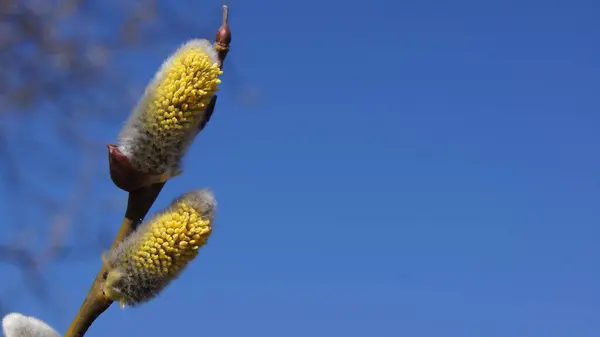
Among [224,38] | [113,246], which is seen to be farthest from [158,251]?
[224,38]

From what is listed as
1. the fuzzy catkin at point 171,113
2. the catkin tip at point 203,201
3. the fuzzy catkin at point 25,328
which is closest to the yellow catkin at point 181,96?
the fuzzy catkin at point 171,113

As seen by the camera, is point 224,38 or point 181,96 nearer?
point 181,96

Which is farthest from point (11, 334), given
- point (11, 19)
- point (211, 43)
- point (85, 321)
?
point (11, 19)

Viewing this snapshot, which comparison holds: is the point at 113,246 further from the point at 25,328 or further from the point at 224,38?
the point at 224,38

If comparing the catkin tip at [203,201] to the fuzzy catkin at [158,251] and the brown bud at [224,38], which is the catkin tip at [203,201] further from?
the brown bud at [224,38]

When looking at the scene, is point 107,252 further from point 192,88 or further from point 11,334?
point 192,88

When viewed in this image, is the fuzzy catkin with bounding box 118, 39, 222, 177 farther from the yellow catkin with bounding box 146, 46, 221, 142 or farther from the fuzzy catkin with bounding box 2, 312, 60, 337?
the fuzzy catkin with bounding box 2, 312, 60, 337
